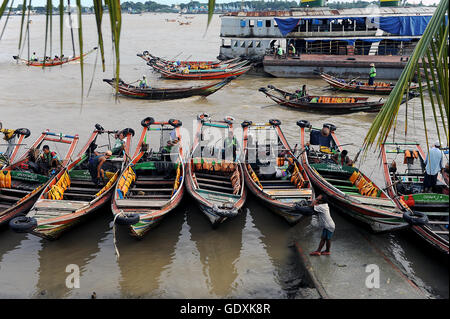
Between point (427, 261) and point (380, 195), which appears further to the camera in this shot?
point (380, 195)

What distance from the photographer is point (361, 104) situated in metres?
16.7

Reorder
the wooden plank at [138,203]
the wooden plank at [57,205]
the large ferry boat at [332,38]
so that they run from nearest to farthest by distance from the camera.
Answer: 1. the wooden plank at [57,205]
2. the wooden plank at [138,203]
3. the large ferry boat at [332,38]

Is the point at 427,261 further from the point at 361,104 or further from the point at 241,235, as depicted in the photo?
the point at 361,104

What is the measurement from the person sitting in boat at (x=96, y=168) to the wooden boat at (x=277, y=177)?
3.43m

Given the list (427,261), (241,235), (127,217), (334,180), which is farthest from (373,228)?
(127,217)

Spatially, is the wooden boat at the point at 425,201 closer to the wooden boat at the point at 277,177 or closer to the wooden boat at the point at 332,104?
the wooden boat at the point at 277,177

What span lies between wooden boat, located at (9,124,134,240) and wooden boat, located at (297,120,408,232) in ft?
15.9

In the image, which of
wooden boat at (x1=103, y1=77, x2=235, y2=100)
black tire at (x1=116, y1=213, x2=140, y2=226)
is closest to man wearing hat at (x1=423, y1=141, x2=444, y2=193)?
black tire at (x1=116, y1=213, x2=140, y2=226)

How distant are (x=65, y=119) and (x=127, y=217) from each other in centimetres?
1266

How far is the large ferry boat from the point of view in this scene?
972 inches

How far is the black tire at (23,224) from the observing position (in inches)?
263

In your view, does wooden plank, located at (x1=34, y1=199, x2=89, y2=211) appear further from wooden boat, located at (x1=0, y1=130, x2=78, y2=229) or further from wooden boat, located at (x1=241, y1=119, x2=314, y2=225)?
wooden boat, located at (x1=241, y1=119, x2=314, y2=225)

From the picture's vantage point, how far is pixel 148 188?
30.8 feet

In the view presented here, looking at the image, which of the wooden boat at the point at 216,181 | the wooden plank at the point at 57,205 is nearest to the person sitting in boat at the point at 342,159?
the wooden boat at the point at 216,181
